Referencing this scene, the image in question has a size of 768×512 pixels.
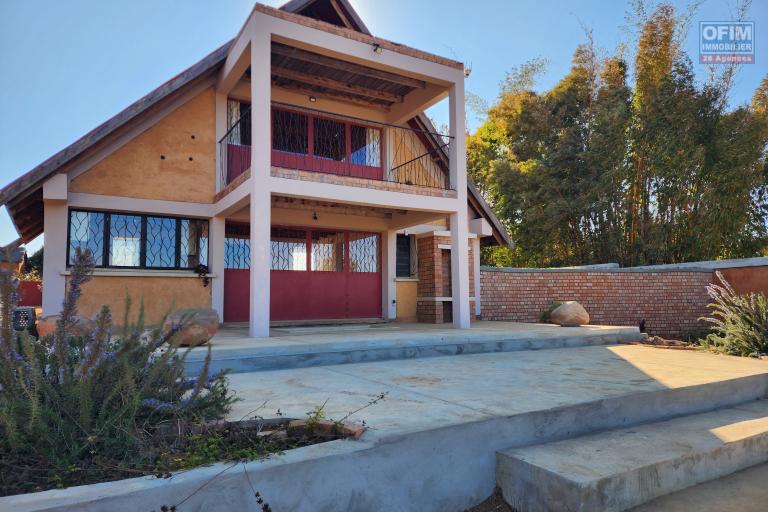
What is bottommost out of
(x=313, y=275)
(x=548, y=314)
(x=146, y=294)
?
(x=548, y=314)

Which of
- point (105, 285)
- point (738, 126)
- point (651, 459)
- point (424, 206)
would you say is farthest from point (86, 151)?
point (738, 126)

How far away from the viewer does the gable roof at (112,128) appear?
25.0 ft

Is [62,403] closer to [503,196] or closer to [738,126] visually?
[503,196]

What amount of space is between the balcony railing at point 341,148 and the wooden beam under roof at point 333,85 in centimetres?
58

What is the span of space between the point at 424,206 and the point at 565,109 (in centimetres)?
1076

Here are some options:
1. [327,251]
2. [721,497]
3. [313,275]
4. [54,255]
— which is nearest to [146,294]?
[54,255]

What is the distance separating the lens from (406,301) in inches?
458

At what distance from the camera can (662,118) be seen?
1506 centimetres

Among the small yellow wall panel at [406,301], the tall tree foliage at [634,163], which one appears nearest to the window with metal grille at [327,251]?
the small yellow wall panel at [406,301]

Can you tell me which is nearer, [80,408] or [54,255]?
[80,408]

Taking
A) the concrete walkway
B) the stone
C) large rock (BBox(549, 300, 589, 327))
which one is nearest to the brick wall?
large rock (BBox(549, 300, 589, 327))

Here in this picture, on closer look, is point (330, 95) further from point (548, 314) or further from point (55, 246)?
point (548, 314)

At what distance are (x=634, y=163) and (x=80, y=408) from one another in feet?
55.3

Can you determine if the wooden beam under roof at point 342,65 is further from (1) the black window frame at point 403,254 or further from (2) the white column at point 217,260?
(1) the black window frame at point 403,254
